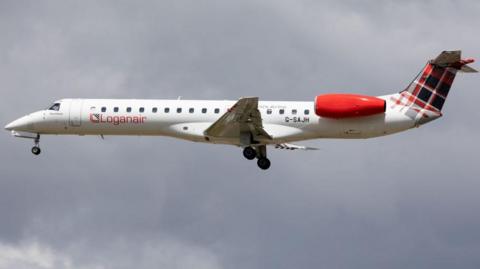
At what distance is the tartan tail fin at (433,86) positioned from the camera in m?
49.2

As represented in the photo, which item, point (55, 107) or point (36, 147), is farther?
point (36, 147)

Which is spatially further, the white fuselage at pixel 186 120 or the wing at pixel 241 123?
the white fuselage at pixel 186 120

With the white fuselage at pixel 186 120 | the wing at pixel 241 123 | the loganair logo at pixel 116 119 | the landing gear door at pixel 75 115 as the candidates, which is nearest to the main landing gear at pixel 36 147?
the white fuselage at pixel 186 120

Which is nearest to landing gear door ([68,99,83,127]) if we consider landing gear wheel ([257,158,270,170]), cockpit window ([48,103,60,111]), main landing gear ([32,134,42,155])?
cockpit window ([48,103,60,111])

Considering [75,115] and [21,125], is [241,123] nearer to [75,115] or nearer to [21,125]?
[75,115]

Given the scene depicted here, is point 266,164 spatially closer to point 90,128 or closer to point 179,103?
point 179,103

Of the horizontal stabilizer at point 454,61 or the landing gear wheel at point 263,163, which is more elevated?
the horizontal stabilizer at point 454,61

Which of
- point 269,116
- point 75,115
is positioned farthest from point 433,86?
point 75,115

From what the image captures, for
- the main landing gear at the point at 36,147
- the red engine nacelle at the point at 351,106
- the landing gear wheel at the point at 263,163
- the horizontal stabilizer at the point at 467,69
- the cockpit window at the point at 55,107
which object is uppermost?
the horizontal stabilizer at the point at 467,69

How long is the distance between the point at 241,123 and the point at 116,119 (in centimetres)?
627

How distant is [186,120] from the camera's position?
50.4 meters

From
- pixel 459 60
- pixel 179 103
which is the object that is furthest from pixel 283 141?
pixel 459 60

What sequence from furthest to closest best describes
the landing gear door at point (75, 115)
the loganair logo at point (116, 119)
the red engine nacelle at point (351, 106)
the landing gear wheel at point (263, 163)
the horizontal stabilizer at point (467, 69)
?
1. the landing gear door at point (75, 115)
2. the landing gear wheel at point (263, 163)
3. the loganair logo at point (116, 119)
4. the horizontal stabilizer at point (467, 69)
5. the red engine nacelle at point (351, 106)

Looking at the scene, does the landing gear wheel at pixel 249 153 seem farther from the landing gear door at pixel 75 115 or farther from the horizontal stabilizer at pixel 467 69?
the horizontal stabilizer at pixel 467 69
